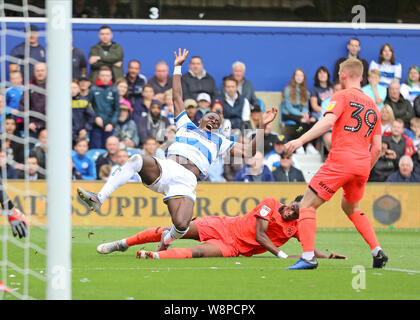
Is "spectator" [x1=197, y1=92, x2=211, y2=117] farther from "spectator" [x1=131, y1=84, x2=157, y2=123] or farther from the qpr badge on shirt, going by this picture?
the qpr badge on shirt

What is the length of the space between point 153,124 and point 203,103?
3.57ft

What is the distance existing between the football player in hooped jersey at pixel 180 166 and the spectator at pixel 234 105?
558cm

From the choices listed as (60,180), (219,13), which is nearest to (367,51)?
(219,13)

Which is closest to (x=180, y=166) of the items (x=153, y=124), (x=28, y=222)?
(x=28, y=222)

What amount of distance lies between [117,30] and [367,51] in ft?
18.3

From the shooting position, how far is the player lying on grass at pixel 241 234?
8695mm

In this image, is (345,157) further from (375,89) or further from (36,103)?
(375,89)

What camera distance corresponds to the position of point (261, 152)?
14.4 meters

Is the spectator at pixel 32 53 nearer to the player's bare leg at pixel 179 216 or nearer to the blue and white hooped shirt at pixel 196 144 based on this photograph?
the blue and white hooped shirt at pixel 196 144

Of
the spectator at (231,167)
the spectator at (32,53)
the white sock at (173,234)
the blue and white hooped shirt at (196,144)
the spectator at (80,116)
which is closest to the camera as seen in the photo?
the white sock at (173,234)

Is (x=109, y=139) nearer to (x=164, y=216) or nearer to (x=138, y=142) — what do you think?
(x=138, y=142)

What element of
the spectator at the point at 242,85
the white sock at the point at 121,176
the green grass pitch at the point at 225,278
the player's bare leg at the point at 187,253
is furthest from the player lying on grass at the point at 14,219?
the spectator at the point at 242,85

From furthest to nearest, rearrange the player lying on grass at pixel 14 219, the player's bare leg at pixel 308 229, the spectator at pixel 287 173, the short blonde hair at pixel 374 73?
the short blonde hair at pixel 374 73 < the spectator at pixel 287 173 < the player's bare leg at pixel 308 229 < the player lying on grass at pixel 14 219

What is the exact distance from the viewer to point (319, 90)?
15.4m
